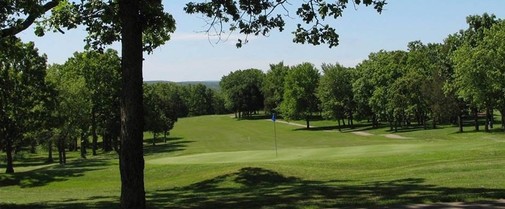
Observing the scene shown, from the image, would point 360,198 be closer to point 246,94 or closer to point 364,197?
point 364,197

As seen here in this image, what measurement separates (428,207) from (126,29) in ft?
21.7

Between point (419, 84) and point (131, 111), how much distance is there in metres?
64.0

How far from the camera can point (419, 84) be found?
69.2 m

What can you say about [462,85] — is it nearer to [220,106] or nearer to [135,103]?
[135,103]

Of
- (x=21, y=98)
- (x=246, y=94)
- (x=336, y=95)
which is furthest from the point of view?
(x=246, y=94)

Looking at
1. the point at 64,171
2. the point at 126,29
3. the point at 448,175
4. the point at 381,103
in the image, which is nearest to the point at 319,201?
the point at 126,29

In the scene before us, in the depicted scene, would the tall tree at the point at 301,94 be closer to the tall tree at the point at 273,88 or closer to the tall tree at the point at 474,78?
the tall tree at the point at 273,88

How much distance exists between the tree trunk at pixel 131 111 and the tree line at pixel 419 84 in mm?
49330

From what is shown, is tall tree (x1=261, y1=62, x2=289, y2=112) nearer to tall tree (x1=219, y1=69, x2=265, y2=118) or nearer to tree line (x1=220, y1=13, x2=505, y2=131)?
tall tree (x1=219, y1=69, x2=265, y2=118)

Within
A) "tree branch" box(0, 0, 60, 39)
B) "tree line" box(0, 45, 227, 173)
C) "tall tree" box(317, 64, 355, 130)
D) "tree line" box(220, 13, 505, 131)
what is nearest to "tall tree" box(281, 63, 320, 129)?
"tree line" box(220, 13, 505, 131)

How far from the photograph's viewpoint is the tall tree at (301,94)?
93625 millimetres

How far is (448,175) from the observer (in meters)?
16.9

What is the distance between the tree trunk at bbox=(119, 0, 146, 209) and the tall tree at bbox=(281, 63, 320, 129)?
274ft

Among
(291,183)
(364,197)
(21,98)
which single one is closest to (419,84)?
(21,98)
